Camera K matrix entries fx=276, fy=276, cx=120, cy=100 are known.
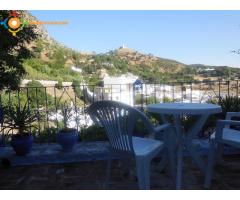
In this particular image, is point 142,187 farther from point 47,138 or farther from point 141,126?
point 47,138

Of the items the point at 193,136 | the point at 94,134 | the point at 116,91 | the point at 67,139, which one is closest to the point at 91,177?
the point at 67,139

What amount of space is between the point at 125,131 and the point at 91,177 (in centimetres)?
110

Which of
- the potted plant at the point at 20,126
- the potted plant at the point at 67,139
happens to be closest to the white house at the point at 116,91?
the potted plant at the point at 67,139

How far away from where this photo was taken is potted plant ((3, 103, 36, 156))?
369 centimetres

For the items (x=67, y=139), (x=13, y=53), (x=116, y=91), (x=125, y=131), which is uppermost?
(x=13, y=53)

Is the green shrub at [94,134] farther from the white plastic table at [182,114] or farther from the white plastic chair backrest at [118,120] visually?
the white plastic chair backrest at [118,120]

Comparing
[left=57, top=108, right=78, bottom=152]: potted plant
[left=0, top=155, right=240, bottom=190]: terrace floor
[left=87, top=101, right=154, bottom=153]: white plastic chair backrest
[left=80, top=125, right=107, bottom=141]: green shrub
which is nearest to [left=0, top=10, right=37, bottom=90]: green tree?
[left=57, top=108, right=78, bottom=152]: potted plant

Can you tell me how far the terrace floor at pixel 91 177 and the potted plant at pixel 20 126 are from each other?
0.87 feet

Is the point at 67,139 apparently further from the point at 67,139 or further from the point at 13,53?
the point at 13,53

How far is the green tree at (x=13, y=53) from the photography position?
3.77 metres

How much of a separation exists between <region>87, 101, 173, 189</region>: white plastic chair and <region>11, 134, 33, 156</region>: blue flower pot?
1564 millimetres

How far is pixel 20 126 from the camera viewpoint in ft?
12.2
